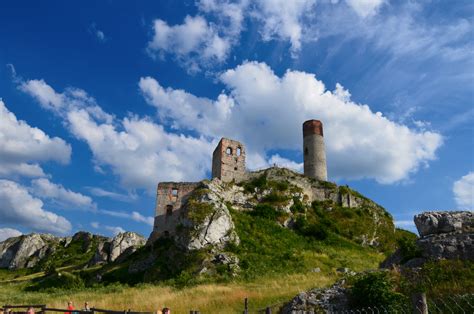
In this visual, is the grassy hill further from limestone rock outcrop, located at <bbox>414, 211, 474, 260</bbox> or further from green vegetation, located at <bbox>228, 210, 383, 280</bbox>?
limestone rock outcrop, located at <bbox>414, 211, 474, 260</bbox>

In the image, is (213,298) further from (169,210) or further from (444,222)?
(169,210)

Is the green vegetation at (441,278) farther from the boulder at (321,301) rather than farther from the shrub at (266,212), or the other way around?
the shrub at (266,212)

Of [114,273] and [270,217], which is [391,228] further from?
[114,273]

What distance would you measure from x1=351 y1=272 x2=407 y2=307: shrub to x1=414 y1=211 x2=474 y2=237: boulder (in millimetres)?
3935

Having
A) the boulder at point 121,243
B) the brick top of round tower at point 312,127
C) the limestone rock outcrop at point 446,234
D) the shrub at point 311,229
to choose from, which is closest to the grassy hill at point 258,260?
the shrub at point 311,229

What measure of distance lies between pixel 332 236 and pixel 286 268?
12.8 m

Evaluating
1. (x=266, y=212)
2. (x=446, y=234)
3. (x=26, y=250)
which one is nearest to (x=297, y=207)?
(x=266, y=212)

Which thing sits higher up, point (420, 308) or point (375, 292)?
point (375, 292)

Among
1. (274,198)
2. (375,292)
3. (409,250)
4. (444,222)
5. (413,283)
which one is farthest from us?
(274,198)

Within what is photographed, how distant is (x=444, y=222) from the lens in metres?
17.2

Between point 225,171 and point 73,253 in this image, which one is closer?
point 225,171

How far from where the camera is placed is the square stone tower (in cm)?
4966

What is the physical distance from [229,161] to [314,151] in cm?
1431

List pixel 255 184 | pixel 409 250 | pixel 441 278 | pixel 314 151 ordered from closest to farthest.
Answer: pixel 441 278
pixel 409 250
pixel 255 184
pixel 314 151
